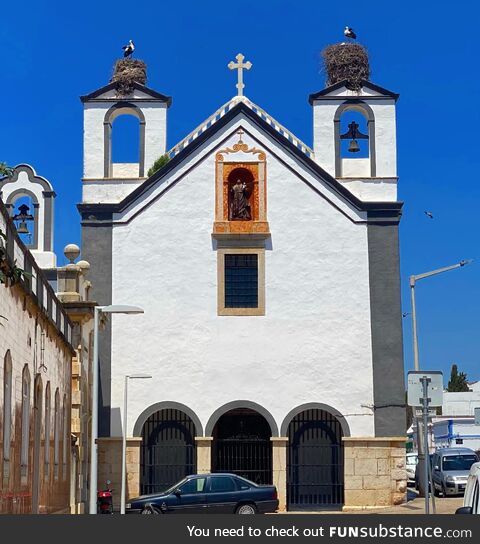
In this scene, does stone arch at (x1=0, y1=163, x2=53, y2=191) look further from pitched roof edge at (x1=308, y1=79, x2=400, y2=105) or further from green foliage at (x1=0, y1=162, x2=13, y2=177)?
Answer: green foliage at (x1=0, y1=162, x2=13, y2=177)

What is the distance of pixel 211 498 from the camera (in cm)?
2869

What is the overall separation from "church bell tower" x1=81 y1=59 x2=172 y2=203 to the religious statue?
9.44 ft

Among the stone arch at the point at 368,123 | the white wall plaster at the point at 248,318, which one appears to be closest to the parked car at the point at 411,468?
the white wall plaster at the point at 248,318

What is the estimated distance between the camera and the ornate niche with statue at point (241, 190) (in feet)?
118

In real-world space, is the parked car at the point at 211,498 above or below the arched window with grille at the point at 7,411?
below

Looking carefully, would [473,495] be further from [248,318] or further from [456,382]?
[456,382]

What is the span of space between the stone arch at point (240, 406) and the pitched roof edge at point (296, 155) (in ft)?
22.4

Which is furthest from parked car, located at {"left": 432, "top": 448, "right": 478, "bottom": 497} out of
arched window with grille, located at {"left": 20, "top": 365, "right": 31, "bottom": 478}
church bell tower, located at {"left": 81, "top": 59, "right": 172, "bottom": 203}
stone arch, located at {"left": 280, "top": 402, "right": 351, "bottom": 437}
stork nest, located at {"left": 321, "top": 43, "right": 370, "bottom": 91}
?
arched window with grille, located at {"left": 20, "top": 365, "right": 31, "bottom": 478}

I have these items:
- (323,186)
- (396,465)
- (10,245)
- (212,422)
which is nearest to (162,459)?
(212,422)

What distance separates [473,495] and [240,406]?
2114 centimetres

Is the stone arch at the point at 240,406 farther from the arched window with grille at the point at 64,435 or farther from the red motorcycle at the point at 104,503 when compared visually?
the arched window with grille at the point at 64,435

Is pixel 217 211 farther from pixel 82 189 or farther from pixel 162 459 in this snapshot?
pixel 162 459

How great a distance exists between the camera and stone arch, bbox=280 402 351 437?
114 ft

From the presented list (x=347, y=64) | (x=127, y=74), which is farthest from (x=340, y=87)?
(x=127, y=74)
